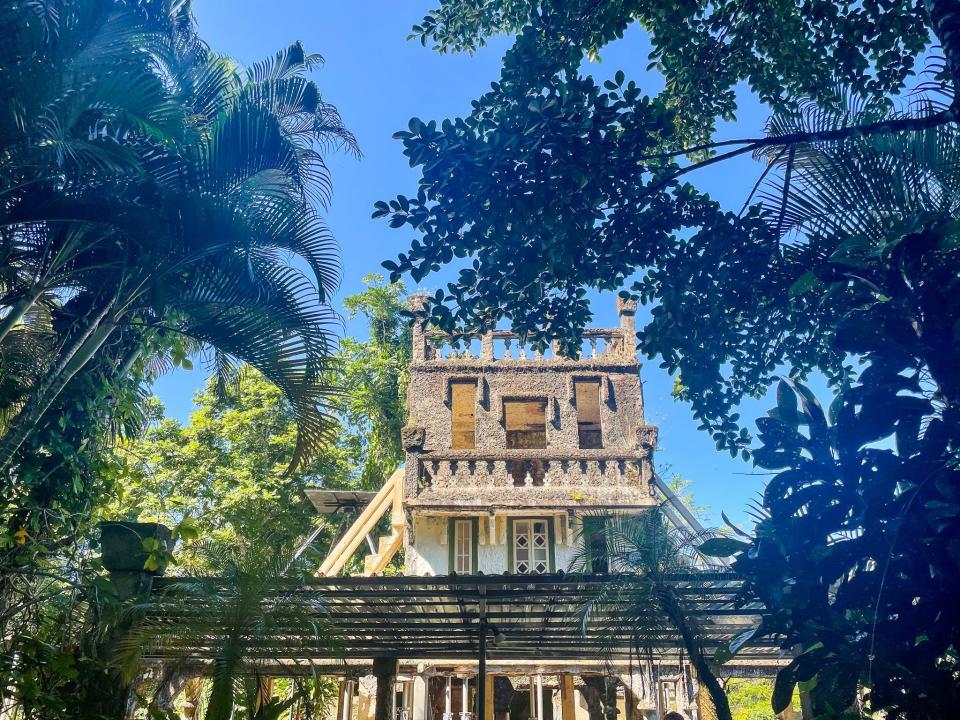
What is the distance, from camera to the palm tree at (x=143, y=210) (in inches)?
161

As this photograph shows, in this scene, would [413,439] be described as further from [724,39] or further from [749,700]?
[749,700]

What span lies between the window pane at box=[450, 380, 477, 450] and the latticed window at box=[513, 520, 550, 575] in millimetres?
2253

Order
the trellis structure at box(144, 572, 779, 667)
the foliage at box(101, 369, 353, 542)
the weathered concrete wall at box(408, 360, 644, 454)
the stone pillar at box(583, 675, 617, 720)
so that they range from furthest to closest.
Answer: the stone pillar at box(583, 675, 617, 720)
the foliage at box(101, 369, 353, 542)
the weathered concrete wall at box(408, 360, 644, 454)
the trellis structure at box(144, 572, 779, 667)

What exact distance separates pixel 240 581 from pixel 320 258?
245 cm

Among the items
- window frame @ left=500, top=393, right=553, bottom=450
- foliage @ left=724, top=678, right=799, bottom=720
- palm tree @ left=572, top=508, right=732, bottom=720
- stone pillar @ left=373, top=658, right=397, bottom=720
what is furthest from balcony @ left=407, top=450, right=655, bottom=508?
foliage @ left=724, top=678, right=799, bottom=720

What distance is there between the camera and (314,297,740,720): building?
49.3 feet

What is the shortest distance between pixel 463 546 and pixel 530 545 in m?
1.50

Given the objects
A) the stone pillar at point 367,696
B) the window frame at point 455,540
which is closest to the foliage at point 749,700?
the window frame at point 455,540

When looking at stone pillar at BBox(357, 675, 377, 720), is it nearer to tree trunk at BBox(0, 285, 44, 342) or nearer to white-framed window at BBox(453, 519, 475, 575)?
white-framed window at BBox(453, 519, 475, 575)

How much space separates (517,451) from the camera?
16.2m

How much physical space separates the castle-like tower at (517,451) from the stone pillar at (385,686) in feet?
21.3

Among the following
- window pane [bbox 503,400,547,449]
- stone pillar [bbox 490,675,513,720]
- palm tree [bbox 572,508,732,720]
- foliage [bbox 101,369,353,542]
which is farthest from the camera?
stone pillar [bbox 490,675,513,720]

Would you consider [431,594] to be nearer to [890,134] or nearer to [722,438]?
[722,438]

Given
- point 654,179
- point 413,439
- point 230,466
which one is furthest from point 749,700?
point 654,179
